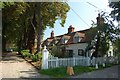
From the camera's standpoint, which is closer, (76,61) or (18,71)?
(18,71)

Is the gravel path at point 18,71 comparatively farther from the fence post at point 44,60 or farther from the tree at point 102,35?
the tree at point 102,35

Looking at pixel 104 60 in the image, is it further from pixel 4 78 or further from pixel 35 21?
pixel 4 78

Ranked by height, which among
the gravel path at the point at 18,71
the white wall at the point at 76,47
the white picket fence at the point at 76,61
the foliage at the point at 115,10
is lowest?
the gravel path at the point at 18,71

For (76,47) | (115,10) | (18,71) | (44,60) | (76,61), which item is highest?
(115,10)

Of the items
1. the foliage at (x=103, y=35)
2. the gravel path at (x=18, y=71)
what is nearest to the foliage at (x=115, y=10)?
the foliage at (x=103, y=35)

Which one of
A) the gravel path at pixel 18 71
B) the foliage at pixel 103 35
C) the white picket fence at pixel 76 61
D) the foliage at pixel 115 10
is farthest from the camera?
the foliage at pixel 103 35

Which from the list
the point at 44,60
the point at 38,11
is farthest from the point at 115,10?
the point at 38,11

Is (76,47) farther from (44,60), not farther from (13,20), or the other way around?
(44,60)

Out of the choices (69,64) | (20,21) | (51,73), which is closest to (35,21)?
(20,21)

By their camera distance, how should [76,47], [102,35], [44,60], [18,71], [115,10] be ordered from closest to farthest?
1. [18,71]
2. [44,60]
3. [115,10]
4. [102,35]
5. [76,47]

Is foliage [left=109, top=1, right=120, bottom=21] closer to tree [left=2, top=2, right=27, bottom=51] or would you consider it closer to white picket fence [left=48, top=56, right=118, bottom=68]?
white picket fence [left=48, top=56, right=118, bottom=68]

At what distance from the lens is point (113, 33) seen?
2819cm

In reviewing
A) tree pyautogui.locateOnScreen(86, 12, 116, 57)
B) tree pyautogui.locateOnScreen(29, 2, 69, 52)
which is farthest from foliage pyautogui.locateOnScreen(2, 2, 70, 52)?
tree pyautogui.locateOnScreen(86, 12, 116, 57)

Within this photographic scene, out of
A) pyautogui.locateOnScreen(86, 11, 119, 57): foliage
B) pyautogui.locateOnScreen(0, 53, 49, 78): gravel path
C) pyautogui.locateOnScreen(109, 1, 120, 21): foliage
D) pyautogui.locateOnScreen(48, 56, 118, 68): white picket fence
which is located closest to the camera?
pyautogui.locateOnScreen(0, 53, 49, 78): gravel path
